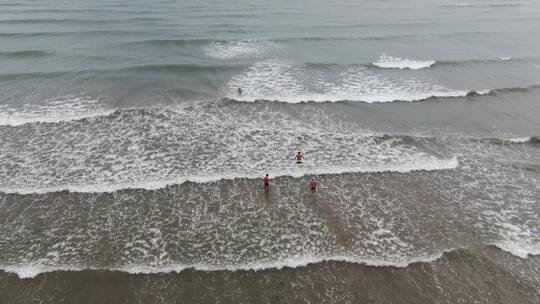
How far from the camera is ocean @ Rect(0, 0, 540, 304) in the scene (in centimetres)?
1127

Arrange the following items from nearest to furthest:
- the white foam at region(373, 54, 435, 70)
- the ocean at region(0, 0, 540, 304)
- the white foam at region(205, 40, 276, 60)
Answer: the ocean at region(0, 0, 540, 304) → the white foam at region(373, 54, 435, 70) → the white foam at region(205, 40, 276, 60)

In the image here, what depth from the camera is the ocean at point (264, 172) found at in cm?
1127

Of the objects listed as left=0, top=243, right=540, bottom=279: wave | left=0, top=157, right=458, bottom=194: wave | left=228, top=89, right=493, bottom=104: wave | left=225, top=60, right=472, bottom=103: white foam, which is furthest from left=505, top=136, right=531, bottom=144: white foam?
left=0, top=243, right=540, bottom=279: wave

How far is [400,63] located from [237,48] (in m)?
14.9

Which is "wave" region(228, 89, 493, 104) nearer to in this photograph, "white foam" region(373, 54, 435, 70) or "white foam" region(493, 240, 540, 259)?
"white foam" region(373, 54, 435, 70)

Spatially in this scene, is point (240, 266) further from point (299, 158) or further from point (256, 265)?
point (299, 158)

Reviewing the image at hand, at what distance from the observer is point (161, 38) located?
109ft

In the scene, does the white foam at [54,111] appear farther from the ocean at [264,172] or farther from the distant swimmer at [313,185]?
the distant swimmer at [313,185]

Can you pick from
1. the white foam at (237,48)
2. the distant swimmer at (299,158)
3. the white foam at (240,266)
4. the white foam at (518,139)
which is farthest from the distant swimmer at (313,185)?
the white foam at (237,48)

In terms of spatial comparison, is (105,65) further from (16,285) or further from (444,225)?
(444,225)

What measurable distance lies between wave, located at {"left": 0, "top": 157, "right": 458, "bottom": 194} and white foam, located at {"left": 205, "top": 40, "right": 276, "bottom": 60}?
16794 millimetres

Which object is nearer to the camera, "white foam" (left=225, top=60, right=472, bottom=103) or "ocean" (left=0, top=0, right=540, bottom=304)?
"ocean" (left=0, top=0, right=540, bottom=304)

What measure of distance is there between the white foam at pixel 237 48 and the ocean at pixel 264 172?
1.04ft

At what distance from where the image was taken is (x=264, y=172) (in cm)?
1605
